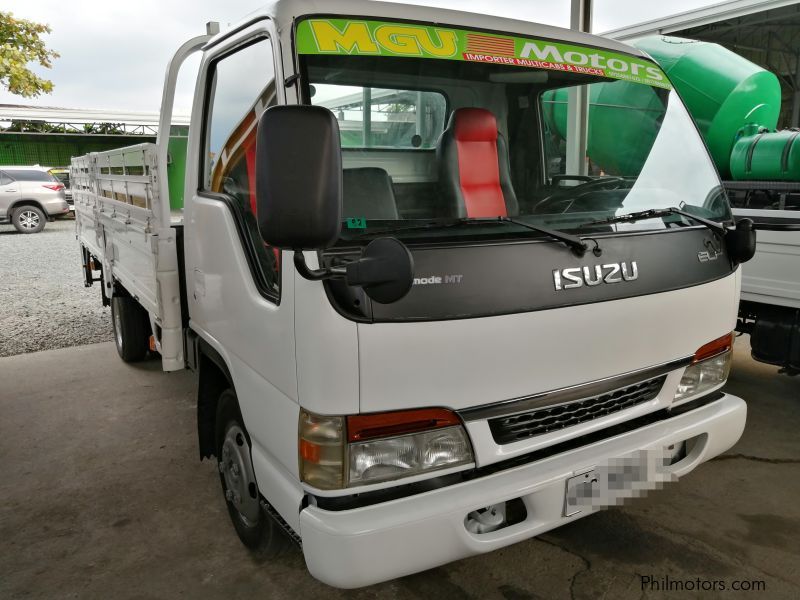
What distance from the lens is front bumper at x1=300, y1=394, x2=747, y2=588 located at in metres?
1.80

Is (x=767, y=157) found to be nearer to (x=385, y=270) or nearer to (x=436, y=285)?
(x=436, y=285)

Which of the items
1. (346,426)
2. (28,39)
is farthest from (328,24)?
(28,39)

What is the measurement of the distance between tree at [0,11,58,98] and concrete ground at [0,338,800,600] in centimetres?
1294

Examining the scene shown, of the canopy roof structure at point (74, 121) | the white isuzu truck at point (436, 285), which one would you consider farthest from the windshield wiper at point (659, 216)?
the canopy roof structure at point (74, 121)

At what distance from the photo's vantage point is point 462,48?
2.25m

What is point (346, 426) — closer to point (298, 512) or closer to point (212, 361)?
point (298, 512)

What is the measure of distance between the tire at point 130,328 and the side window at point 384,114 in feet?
10.5

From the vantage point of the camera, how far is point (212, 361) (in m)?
2.79

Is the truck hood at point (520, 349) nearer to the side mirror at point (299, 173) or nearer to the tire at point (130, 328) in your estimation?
the side mirror at point (299, 173)

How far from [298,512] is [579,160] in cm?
188

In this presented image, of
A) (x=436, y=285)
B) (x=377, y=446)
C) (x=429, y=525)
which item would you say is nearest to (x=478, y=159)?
(x=436, y=285)

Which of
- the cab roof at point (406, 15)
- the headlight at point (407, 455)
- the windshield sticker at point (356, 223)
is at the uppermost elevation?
the cab roof at point (406, 15)

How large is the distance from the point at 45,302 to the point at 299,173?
7.76m

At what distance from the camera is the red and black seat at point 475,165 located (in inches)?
94.3
